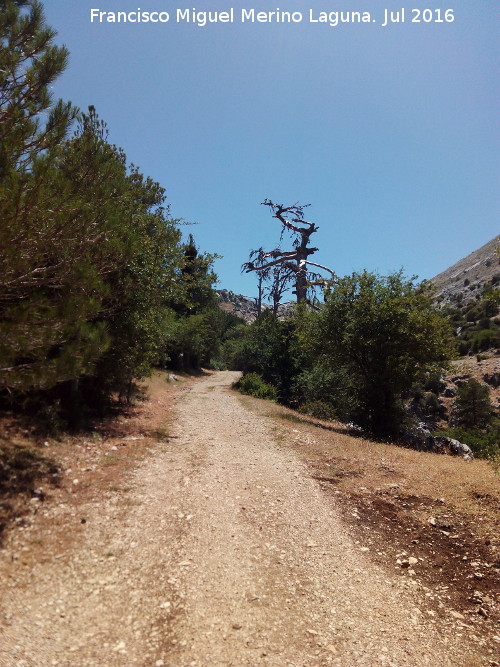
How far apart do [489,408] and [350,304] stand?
22.8m

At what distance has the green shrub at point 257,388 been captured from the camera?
24250 millimetres

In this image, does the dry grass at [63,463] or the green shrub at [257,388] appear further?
the green shrub at [257,388]

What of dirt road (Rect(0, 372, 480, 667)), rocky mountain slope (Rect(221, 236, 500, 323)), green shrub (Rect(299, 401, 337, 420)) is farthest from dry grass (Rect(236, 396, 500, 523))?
rocky mountain slope (Rect(221, 236, 500, 323))

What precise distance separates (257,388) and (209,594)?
69.4ft

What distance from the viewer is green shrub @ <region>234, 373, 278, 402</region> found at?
955 inches

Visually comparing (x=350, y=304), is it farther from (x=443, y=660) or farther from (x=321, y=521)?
(x=443, y=660)

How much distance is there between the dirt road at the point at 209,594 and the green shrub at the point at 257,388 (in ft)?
57.7

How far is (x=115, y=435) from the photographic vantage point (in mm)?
10070

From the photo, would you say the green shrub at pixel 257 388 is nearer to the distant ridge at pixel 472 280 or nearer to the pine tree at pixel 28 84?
the pine tree at pixel 28 84

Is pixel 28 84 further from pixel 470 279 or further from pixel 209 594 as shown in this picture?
pixel 470 279

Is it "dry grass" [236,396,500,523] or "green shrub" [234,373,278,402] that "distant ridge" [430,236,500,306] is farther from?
"dry grass" [236,396,500,523]

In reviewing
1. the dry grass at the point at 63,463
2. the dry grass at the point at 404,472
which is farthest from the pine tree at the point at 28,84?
the dry grass at the point at 404,472

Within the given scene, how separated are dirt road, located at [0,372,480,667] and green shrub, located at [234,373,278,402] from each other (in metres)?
17.6

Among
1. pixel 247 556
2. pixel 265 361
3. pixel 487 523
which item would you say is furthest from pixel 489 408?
pixel 247 556
